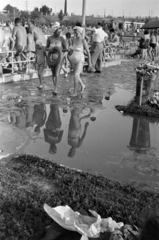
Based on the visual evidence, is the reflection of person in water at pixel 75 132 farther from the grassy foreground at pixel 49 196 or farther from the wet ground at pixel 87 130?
the grassy foreground at pixel 49 196

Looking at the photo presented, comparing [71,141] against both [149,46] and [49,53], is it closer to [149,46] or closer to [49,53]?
[49,53]

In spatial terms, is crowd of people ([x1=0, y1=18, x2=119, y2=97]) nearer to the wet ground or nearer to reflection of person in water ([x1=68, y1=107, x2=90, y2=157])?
the wet ground

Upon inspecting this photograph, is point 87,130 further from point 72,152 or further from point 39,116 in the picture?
point 39,116

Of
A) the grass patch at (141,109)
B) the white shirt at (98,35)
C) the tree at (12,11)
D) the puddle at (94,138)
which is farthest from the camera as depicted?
the tree at (12,11)

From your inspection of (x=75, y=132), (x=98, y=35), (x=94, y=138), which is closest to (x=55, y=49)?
(x=75, y=132)

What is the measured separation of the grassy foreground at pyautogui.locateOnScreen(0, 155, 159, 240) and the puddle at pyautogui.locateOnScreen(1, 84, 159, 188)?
39 centimetres

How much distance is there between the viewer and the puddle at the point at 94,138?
480 centimetres

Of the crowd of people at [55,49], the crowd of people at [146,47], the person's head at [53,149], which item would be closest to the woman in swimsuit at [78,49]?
the crowd of people at [55,49]

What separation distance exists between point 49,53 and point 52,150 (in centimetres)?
388

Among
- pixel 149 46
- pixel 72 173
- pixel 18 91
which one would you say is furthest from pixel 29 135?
pixel 149 46

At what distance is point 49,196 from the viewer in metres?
3.75

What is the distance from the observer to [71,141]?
229 inches

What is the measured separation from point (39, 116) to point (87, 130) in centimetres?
134

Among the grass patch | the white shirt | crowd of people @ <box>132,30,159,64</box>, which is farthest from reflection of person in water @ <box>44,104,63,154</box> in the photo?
crowd of people @ <box>132,30,159,64</box>
